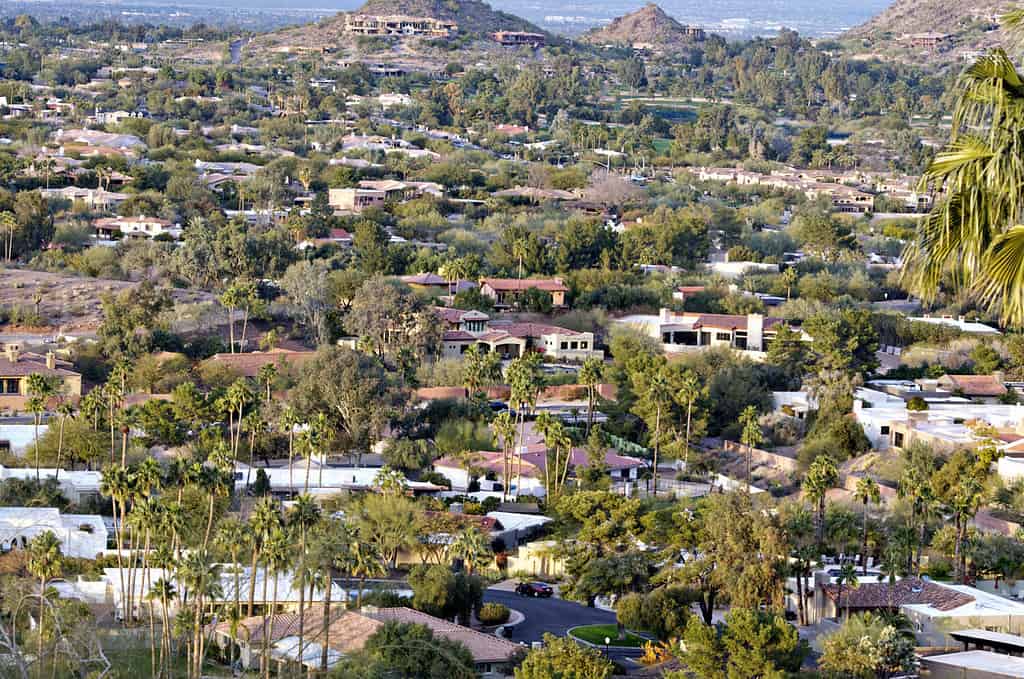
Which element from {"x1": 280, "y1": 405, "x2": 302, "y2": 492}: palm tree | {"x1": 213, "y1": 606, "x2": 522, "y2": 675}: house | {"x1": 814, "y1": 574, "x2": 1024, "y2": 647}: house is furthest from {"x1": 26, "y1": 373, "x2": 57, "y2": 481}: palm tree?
{"x1": 814, "y1": 574, "x2": 1024, "y2": 647}: house

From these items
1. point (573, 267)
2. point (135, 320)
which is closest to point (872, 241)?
point (573, 267)

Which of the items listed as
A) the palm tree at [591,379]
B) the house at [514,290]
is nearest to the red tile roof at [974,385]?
the palm tree at [591,379]

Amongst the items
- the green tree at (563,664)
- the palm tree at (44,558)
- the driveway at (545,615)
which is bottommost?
the driveway at (545,615)

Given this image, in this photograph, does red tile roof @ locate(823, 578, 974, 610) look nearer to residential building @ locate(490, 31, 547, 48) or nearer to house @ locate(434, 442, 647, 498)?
house @ locate(434, 442, 647, 498)

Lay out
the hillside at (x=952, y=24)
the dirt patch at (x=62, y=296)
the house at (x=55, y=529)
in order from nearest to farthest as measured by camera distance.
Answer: the house at (x=55, y=529) → the dirt patch at (x=62, y=296) → the hillside at (x=952, y=24)

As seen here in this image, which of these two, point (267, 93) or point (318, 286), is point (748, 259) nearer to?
point (318, 286)

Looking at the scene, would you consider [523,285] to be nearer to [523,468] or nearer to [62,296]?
[62,296]

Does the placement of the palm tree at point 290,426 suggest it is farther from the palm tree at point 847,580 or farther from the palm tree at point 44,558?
the palm tree at point 847,580
